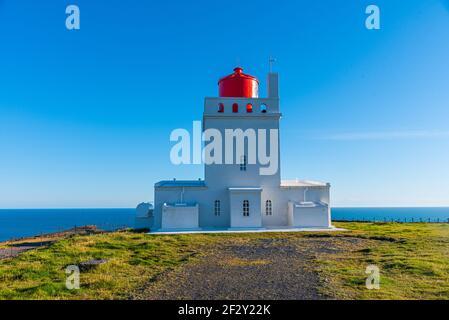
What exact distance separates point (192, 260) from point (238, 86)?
44.9ft

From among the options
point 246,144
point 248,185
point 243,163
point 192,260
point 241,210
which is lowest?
point 192,260

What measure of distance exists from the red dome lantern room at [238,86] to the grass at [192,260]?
979 cm

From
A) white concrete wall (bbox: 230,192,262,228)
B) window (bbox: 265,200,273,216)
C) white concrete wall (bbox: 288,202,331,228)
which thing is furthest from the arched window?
white concrete wall (bbox: 288,202,331,228)

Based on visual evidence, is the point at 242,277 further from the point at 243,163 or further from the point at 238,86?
the point at 238,86

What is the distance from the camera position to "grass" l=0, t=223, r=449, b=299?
24.9ft

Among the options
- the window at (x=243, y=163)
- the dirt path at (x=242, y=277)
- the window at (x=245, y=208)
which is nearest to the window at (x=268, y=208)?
the window at (x=245, y=208)

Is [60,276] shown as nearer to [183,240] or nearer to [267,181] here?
[183,240]

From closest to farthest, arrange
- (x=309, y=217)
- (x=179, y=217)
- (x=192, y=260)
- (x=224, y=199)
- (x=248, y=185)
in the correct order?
(x=192, y=260)
(x=179, y=217)
(x=309, y=217)
(x=224, y=199)
(x=248, y=185)

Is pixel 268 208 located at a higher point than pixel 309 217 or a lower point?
higher

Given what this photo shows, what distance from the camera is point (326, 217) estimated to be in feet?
66.5

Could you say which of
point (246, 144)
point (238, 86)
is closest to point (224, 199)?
point (246, 144)

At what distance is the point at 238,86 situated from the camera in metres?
21.5

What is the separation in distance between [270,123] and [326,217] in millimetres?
7250
